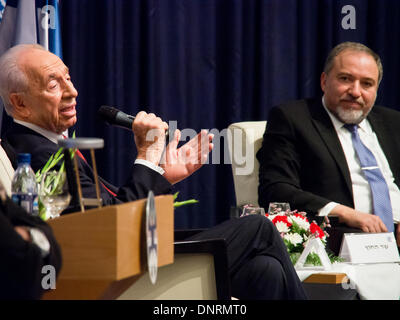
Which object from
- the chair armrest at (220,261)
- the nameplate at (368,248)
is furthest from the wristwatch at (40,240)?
the nameplate at (368,248)

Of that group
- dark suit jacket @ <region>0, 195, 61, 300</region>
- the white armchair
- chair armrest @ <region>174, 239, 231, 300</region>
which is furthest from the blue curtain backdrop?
dark suit jacket @ <region>0, 195, 61, 300</region>

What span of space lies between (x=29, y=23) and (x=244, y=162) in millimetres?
1293

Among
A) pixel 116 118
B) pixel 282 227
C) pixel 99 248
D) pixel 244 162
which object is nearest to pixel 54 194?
pixel 99 248

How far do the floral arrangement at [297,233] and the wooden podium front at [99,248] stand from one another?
1.24 meters

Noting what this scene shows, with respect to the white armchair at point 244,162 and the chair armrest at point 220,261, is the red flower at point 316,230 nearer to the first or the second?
the white armchair at point 244,162

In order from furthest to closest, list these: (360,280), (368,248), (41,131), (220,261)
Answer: (368,248)
(360,280)
(41,131)
(220,261)

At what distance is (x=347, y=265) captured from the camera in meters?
2.62

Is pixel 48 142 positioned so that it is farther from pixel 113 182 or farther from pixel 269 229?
pixel 113 182

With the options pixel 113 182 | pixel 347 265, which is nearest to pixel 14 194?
pixel 347 265

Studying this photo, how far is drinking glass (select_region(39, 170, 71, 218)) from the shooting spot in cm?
161

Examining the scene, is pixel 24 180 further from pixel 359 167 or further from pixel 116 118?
pixel 359 167

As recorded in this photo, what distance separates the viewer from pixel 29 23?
3359 millimetres

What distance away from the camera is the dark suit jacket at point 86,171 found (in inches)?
78.4
